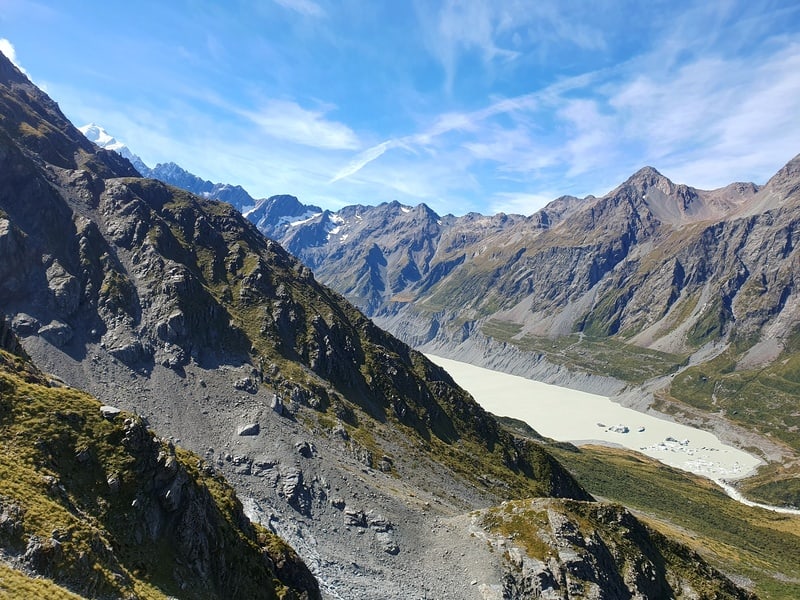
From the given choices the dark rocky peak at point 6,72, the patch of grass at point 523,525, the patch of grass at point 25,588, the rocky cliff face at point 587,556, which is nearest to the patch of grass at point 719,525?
the rocky cliff face at point 587,556

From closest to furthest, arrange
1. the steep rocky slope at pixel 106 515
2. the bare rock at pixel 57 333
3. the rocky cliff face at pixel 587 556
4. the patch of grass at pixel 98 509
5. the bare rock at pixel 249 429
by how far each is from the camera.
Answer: the steep rocky slope at pixel 106 515 < the patch of grass at pixel 98 509 < the rocky cliff face at pixel 587 556 < the bare rock at pixel 249 429 < the bare rock at pixel 57 333


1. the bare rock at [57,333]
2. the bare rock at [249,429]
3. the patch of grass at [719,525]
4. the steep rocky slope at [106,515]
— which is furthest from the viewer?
the patch of grass at [719,525]

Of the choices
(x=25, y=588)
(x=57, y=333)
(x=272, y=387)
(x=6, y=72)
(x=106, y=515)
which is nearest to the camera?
(x=25, y=588)

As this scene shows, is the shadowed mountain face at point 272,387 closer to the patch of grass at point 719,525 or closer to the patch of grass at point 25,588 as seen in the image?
the patch of grass at point 25,588

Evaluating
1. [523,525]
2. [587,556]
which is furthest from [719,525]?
[523,525]

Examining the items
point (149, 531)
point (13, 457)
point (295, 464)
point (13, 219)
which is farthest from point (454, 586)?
point (13, 219)

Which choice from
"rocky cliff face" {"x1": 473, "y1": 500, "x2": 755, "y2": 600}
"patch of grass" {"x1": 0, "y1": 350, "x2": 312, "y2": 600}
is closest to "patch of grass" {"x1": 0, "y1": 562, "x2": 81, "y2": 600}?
"patch of grass" {"x1": 0, "y1": 350, "x2": 312, "y2": 600}

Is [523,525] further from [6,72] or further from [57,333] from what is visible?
[6,72]
